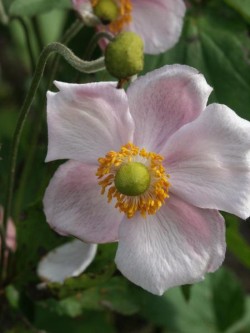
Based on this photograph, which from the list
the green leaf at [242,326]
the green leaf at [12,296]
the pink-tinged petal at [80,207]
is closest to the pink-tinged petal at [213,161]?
→ the pink-tinged petal at [80,207]

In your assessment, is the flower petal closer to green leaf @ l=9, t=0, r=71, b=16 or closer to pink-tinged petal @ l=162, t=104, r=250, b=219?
pink-tinged petal @ l=162, t=104, r=250, b=219

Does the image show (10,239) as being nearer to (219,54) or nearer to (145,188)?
(145,188)

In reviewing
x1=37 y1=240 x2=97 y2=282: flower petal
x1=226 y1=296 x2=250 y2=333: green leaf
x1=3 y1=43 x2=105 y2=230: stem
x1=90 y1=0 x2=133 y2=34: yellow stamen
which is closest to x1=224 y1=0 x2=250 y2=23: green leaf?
x1=90 y1=0 x2=133 y2=34: yellow stamen

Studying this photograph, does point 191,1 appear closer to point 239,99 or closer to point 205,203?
point 239,99

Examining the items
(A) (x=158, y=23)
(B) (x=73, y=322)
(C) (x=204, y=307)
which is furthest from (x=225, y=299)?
(A) (x=158, y=23)

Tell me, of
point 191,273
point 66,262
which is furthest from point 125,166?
point 66,262

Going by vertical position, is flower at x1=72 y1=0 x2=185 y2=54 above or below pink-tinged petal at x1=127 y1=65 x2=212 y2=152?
below
